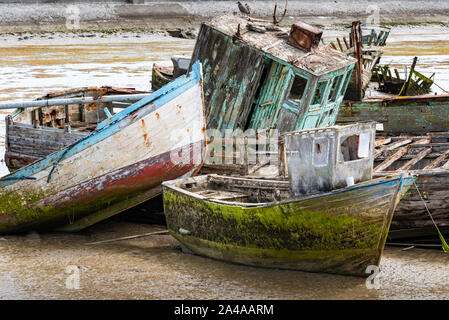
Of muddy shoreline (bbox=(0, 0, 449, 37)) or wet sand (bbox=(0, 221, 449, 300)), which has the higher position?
wet sand (bbox=(0, 221, 449, 300))

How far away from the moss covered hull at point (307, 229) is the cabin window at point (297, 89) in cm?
302

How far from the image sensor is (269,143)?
37.0 feet

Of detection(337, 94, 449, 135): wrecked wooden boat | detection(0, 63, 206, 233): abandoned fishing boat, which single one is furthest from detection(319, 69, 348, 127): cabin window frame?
detection(337, 94, 449, 135): wrecked wooden boat

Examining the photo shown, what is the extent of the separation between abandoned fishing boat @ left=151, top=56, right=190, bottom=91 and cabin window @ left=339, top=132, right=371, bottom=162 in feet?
27.9

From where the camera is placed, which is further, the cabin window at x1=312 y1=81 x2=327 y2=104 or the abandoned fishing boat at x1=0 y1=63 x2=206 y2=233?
the cabin window at x1=312 y1=81 x2=327 y2=104

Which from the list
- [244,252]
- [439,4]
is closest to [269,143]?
[244,252]

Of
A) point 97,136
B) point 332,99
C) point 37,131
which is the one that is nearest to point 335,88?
point 332,99

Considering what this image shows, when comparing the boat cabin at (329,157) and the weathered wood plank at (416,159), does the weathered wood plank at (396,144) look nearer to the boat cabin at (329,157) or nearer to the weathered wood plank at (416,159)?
the weathered wood plank at (416,159)

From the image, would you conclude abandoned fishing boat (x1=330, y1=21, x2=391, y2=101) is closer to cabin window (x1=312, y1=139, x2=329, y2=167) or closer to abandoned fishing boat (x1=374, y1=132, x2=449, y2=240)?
abandoned fishing boat (x1=374, y1=132, x2=449, y2=240)

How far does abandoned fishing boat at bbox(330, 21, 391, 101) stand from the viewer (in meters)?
14.8

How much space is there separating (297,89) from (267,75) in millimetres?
773

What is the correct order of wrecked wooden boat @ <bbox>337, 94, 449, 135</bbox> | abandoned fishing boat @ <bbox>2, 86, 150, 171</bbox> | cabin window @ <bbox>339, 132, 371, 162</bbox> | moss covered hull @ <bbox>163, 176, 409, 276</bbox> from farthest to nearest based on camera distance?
wrecked wooden boat @ <bbox>337, 94, 449, 135</bbox>
abandoned fishing boat @ <bbox>2, 86, 150, 171</bbox>
cabin window @ <bbox>339, 132, 371, 162</bbox>
moss covered hull @ <bbox>163, 176, 409, 276</bbox>

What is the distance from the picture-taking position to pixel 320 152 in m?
8.05

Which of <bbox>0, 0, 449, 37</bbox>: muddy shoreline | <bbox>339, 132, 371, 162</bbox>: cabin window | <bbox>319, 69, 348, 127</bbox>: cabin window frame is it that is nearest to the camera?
<bbox>339, 132, 371, 162</bbox>: cabin window
